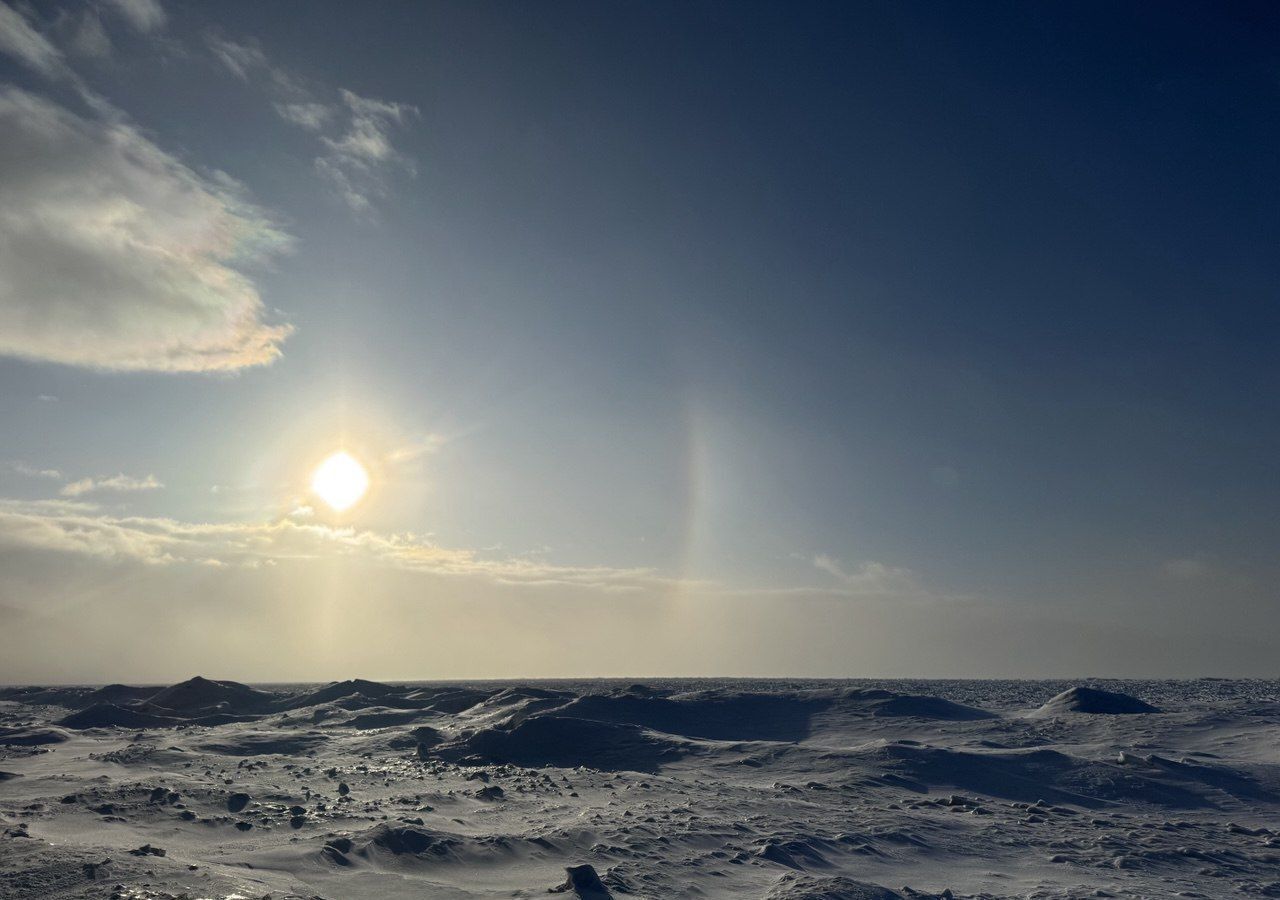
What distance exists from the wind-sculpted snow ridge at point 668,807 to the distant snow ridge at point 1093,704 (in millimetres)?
171

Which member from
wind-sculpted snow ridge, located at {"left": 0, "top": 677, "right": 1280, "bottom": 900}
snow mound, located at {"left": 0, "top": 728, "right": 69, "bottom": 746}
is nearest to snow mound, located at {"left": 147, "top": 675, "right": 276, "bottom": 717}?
snow mound, located at {"left": 0, "top": 728, "right": 69, "bottom": 746}

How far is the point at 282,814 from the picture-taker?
1598cm

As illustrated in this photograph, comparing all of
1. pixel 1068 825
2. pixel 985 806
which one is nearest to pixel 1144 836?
pixel 1068 825

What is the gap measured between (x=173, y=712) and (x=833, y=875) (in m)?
45.0

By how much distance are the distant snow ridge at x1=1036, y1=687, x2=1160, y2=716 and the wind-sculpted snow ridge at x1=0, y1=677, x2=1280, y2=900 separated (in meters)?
0.17

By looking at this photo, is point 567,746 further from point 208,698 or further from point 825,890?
point 208,698

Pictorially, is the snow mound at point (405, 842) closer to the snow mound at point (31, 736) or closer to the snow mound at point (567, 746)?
the snow mound at point (567, 746)

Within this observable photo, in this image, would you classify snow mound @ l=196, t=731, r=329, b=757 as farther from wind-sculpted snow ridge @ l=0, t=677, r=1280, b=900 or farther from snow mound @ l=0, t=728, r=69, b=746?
snow mound @ l=0, t=728, r=69, b=746

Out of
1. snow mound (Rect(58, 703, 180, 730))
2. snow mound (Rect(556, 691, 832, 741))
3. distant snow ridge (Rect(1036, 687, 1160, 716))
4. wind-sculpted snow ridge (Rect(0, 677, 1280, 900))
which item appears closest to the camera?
wind-sculpted snow ridge (Rect(0, 677, 1280, 900))

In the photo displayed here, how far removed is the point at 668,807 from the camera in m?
17.3

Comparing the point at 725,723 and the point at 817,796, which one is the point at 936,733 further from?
the point at 817,796

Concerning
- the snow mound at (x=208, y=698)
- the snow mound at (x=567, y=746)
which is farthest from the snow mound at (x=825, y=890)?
the snow mound at (x=208, y=698)

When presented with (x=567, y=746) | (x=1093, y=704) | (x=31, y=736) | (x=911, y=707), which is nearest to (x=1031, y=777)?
(x=911, y=707)

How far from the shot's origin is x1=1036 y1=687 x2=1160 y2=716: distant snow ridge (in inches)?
1304
